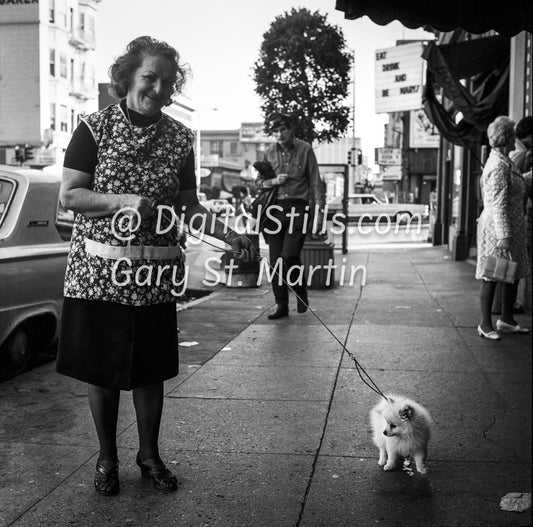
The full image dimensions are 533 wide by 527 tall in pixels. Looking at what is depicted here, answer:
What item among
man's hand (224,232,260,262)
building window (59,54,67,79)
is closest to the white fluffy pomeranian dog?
man's hand (224,232,260,262)

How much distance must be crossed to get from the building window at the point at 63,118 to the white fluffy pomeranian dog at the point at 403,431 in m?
49.7

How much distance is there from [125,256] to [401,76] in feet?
68.1

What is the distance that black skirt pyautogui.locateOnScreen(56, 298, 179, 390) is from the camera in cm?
352

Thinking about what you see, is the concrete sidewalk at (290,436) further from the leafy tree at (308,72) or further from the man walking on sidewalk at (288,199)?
the leafy tree at (308,72)

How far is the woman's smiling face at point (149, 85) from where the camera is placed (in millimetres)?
3572

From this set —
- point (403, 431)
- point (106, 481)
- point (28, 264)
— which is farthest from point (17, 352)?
point (403, 431)

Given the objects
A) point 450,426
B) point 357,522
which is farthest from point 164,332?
point 450,426

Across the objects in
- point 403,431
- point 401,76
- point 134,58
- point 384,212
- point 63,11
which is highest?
point 63,11

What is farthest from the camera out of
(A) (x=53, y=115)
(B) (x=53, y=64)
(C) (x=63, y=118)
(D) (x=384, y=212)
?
(C) (x=63, y=118)

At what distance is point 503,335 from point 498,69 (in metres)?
5.29

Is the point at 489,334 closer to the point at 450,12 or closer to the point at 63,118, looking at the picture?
the point at 450,12

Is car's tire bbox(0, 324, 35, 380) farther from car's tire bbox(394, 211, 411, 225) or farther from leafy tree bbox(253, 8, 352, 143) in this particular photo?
car's tire bbox(394, 211, 411, 225)

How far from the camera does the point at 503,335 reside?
7.29 meters

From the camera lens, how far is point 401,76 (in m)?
23.0
